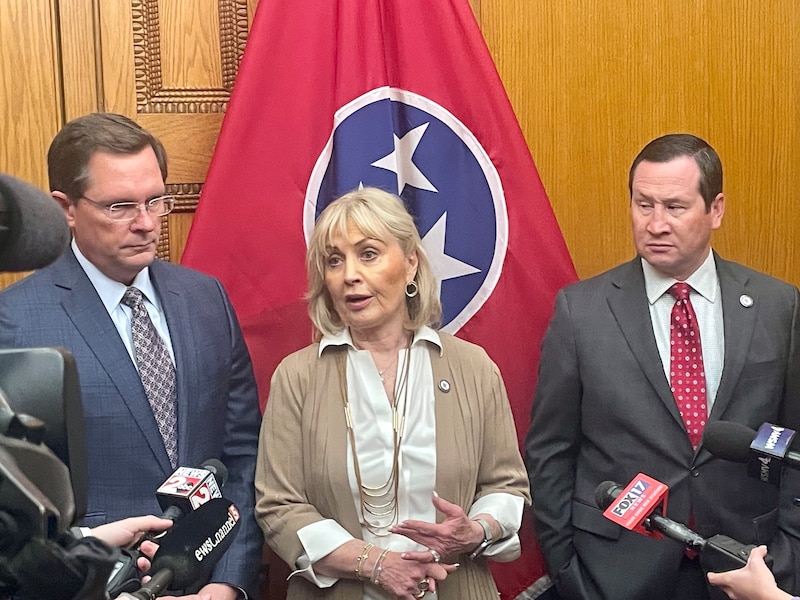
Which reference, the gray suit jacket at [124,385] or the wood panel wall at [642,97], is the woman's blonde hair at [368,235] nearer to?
the gray suit jacket at [124,385]

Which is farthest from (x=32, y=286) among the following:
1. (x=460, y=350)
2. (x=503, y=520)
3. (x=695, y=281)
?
(x=695, y=281)

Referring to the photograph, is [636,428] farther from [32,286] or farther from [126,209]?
[32,286]

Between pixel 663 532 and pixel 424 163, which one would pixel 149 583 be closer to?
pixel 663 532

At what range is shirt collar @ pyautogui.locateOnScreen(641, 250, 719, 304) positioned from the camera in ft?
8.86

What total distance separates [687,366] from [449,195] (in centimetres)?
78

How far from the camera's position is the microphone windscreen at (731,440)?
1922mm

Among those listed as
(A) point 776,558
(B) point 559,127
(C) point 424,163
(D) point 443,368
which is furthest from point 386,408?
(B) point 559,127

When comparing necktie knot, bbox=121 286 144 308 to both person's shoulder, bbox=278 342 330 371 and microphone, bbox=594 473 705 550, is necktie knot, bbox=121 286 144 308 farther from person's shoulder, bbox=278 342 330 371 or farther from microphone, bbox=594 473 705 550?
microphone, bbox=594 473 705 550

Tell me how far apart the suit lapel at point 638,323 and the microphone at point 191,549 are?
1.39 metres

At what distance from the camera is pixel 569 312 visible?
2.75m

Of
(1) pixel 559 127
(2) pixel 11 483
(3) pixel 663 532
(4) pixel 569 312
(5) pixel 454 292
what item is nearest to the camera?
(2) pixel 11 483

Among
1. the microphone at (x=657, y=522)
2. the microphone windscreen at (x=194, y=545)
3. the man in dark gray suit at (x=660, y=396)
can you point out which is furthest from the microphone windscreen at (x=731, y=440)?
the microphone windscreen at (x=194, y=545)

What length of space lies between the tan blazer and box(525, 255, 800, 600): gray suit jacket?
1.10 feet

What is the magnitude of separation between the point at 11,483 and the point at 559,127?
2579mm
